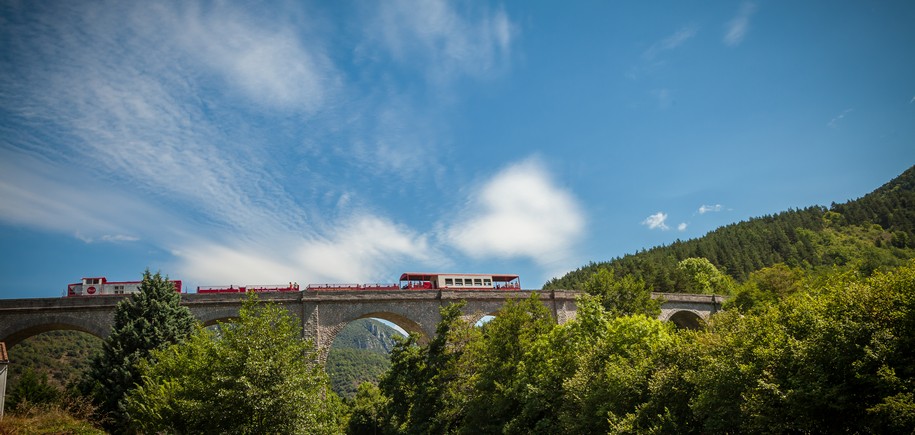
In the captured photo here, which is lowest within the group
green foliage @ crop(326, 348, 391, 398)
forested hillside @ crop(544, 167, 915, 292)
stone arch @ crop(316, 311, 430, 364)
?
green foliage @ crop(326, 348, 391, 398)

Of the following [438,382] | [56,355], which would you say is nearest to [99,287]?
[438,382]

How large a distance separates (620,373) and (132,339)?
2850 cm

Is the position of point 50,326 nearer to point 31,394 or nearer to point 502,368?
point 31,394

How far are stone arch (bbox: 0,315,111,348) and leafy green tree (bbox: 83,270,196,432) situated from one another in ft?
11.2

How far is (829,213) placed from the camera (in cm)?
17000

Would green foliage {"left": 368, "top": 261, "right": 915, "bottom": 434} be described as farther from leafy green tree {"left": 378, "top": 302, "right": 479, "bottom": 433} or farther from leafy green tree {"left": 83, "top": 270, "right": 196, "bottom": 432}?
leafy green tree {"left": 83, "top": 270, "right": 196, "bottom": 432}

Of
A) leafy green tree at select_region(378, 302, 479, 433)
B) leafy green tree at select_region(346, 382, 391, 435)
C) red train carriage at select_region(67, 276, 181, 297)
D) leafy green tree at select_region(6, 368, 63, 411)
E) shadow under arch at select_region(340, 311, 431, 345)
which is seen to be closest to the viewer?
leafy green tree at select_region(6, 368, 63, 411)

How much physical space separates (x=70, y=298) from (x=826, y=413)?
42.6 metres

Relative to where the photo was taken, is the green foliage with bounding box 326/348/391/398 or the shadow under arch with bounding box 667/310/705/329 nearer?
the shadow under arch with bounding box 667/310/705/329

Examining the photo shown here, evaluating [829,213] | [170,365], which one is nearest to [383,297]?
[170,365]

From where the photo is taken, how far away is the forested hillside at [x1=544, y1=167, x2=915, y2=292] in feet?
396

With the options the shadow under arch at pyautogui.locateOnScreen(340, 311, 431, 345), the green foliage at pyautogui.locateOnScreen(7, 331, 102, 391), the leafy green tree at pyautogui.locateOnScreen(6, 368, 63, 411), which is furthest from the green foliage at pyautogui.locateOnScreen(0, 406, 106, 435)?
the green foliage at pyautogui.locateOnScreen(7, 331, 102, 391)

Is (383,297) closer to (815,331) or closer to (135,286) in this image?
(135,286)

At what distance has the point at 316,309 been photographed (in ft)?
121
